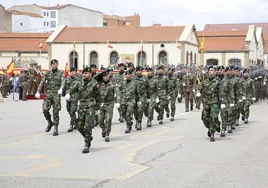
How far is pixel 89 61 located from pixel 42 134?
48.6 metres

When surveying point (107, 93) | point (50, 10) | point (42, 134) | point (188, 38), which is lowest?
point (42, 134)

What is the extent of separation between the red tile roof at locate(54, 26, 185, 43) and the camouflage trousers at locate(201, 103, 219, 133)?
47035 millimetres

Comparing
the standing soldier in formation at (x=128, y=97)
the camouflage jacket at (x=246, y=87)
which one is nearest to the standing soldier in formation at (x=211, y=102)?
the standing soldier in formation at (x=128, y=97)

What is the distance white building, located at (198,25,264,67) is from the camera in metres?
70.4

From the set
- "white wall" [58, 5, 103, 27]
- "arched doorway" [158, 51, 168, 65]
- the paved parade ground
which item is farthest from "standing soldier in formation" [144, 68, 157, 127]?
"white wall" [58, 5, 103, 27]

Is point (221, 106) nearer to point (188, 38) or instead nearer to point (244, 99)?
point (244, 99)

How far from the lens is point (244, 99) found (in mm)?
17672

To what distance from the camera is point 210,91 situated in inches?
533

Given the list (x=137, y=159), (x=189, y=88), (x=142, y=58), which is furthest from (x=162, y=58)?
(x=137, y=159)

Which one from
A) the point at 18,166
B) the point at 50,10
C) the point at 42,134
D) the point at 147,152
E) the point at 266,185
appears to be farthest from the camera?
the point at 50,10

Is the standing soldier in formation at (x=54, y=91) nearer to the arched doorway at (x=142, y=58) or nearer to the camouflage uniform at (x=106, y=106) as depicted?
the camouflage uniform at (x=106, y=106)

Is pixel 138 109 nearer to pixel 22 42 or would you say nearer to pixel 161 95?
pixel 161 95

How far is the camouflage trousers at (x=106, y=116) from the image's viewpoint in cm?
1335

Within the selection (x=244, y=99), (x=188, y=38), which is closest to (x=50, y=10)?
(x=188, y=38)
